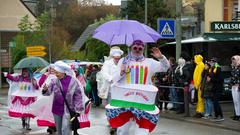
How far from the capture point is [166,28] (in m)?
17.3

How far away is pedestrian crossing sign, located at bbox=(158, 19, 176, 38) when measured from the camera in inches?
676

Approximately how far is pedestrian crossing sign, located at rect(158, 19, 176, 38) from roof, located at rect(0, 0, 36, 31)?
3063 centimetres

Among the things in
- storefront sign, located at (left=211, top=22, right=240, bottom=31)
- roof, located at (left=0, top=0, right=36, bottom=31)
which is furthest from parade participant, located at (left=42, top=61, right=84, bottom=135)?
roof, located at (left=0, top=0, right=36, bottom=31)

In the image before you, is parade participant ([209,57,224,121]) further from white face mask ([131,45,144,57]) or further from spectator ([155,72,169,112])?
white face mask ([131,45,144,57])

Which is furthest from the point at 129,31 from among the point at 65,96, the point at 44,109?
the point at 44,109

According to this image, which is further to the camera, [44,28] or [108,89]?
[44,28]

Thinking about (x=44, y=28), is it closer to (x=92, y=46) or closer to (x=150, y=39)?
(x=92, y=46)

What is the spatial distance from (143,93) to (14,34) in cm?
4033

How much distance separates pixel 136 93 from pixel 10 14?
40394 millimetres

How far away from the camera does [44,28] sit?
4100 cm

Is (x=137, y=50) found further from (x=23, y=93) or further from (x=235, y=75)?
(x=235, y=75)

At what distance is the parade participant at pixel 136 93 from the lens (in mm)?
7949

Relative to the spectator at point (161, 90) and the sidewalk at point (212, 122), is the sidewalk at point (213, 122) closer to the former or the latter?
the sidewalk at point (212, 122)

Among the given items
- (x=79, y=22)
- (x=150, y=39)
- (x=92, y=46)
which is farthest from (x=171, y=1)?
(x=150, y=39)
